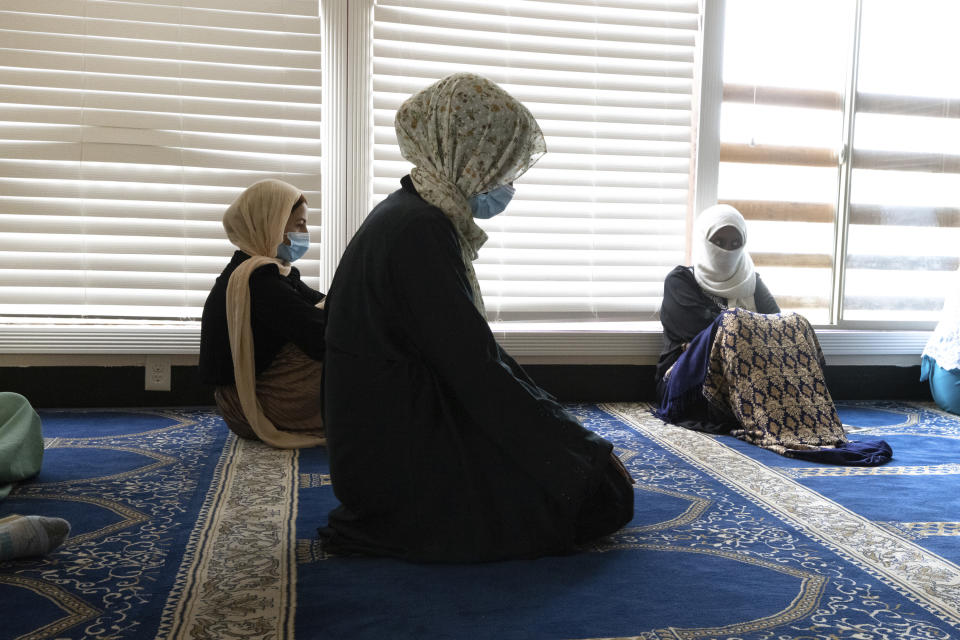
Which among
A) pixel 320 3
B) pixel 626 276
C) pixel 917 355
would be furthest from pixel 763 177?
pixel 320 3

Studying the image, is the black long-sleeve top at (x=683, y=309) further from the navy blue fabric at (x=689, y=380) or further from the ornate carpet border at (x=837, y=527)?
the ornate carpet border at (x=837, y=527)

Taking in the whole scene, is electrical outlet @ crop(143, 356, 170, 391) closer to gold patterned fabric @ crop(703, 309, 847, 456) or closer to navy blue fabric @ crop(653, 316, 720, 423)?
navy blue fabric @ crop(653, 316, 720, 423)

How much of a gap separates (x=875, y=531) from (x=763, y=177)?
8.27 feet

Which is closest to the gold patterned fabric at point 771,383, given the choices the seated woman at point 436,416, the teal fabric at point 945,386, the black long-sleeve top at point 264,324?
the teal fabric at point 945,386

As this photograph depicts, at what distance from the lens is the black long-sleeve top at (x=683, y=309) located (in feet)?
12.7

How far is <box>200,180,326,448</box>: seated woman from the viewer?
124 inches

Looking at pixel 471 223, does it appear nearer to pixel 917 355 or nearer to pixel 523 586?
pixel 523 586

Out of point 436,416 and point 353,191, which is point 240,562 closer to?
point 436,416

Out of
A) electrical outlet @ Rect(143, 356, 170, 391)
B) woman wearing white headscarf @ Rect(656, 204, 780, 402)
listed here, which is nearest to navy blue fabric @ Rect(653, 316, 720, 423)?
woman wearing white headscarf @ Rect(656, 204, 780, 402)

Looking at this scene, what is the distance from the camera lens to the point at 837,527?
2.27m

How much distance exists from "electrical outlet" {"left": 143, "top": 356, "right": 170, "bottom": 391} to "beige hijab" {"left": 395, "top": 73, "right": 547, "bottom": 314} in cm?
222

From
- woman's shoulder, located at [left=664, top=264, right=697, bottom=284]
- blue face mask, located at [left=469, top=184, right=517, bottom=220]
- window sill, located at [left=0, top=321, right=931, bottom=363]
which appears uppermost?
blue face mask, located at [left=469, top=184, right=517, bottom=220]

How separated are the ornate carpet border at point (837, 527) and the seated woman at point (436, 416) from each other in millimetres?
678

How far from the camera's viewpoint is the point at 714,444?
330 centimetres
